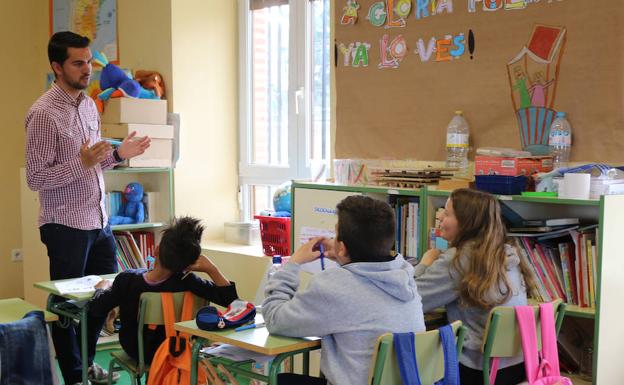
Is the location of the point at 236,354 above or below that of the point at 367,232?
below

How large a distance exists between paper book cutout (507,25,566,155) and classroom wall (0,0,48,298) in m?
4.12

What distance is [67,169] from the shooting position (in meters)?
3.53

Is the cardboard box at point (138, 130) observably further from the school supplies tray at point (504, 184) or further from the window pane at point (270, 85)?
the school supplies tray at point (504, 184)

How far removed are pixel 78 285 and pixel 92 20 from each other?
305 centimetres

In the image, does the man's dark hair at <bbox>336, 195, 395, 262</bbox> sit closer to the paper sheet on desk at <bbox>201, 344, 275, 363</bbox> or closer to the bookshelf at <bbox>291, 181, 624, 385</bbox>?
the paper sheet on desk at <bbox>201, 344, 275, 363</bbox>

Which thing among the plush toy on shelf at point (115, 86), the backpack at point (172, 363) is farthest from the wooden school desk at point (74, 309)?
the plush toy on shelf at point (115, 86)

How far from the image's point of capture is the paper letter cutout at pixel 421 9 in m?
3.87

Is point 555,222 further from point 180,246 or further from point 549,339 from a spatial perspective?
point 180,246

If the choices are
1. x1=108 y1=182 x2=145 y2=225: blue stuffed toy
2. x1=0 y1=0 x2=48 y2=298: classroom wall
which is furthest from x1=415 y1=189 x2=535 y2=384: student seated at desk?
x1=0 y1=0 x2=48 y2=298: classroom wall

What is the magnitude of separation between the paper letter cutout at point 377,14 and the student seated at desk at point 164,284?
1.66 m

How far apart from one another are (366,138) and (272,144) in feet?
3.69

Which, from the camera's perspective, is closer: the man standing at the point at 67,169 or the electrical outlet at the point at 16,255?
the man standing at the point at 67,169

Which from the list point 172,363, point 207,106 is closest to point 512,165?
point 172,363

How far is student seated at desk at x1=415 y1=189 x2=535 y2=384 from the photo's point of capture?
8.83 feet
